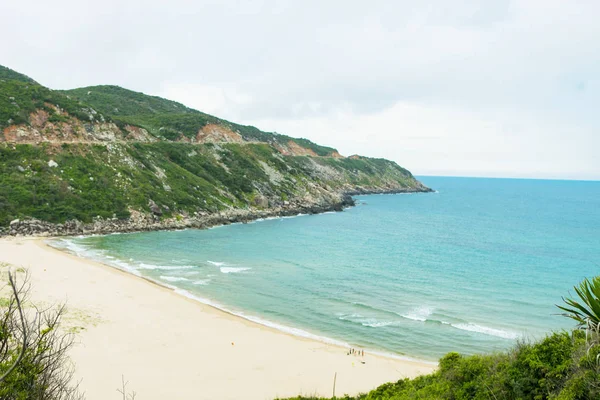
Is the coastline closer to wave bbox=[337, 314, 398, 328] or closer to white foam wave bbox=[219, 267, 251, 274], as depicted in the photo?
white foam wave bbox=[219, 267, 251, 274]

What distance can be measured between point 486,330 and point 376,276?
47.5 feet

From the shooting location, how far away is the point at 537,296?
34875mm

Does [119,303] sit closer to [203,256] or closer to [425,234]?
[203,256]

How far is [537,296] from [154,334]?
105 feet

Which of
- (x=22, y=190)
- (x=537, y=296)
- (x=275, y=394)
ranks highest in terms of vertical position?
(x=22, y=190)

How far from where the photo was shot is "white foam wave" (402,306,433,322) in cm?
2773

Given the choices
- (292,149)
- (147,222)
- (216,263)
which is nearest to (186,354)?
(216,263)

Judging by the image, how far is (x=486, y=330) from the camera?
26188 millimetres

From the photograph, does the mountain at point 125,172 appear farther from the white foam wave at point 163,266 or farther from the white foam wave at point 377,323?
the white foam wave at point 377,323

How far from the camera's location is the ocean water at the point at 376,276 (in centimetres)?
2598

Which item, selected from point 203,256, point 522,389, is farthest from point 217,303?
point 522,389

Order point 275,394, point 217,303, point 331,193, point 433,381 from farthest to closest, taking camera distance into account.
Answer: point 331,193
point 217,303
point 275,394
point 433,381

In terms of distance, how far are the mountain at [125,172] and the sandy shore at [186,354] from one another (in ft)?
81.1

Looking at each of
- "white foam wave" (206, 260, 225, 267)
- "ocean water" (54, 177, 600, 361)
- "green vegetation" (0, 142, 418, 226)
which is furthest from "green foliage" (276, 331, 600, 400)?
"green vegetation" (0, 142, 418, 226)
